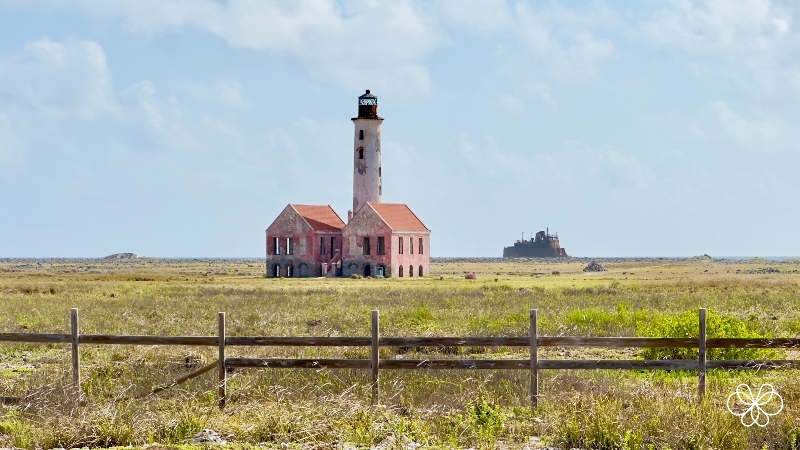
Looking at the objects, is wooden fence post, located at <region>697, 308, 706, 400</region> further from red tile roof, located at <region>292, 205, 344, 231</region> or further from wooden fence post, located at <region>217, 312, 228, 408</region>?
red tile roof, located at <region>292, 205, 344, 231</region>

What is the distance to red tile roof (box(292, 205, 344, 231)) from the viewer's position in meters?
73.6

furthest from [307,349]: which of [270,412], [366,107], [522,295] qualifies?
[366,107]

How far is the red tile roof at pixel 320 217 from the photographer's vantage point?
73562 millimetres

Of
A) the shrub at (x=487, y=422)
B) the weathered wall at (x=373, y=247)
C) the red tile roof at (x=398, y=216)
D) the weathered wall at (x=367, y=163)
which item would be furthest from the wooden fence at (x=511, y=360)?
the weathered wall at (x=367, y=163)

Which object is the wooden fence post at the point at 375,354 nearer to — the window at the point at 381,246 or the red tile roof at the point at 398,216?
the red tile roof at the point at 398,216

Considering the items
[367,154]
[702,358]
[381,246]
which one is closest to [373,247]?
[381,246]

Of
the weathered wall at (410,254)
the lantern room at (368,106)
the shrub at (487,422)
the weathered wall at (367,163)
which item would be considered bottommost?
the shrub at (487,422)

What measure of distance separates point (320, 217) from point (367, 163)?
6.57 meters

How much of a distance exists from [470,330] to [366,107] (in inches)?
1978

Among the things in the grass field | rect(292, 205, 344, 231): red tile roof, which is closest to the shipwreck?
rect(292, 205, 344, 231): red tile roof

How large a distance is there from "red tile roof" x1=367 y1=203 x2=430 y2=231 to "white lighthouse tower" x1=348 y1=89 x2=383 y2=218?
1540mm

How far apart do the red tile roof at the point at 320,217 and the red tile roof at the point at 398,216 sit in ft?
17.2

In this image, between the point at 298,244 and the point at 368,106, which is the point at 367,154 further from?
the point at 298,244

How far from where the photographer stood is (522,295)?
4156 cm
